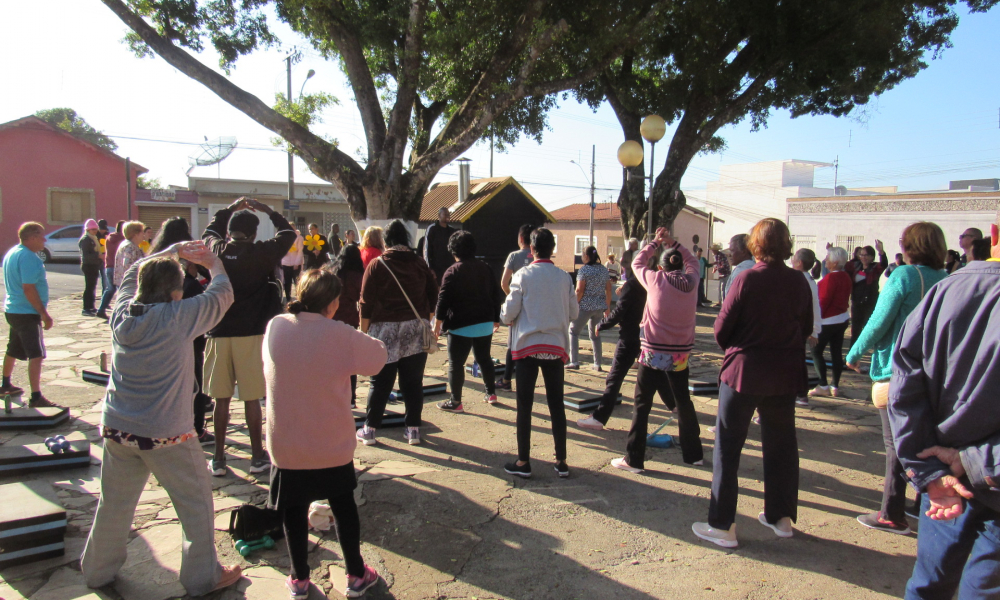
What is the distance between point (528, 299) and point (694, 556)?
2.03 meters

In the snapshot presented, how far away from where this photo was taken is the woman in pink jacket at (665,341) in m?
4.68

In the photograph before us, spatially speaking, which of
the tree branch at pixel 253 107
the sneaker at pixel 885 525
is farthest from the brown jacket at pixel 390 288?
the tree branch at pixel 253 107

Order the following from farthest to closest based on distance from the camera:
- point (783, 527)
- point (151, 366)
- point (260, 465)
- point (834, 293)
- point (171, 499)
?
point (834, 293)
point (260, 465)
point (783, 527)
point (171, 499)
point (151, 366)

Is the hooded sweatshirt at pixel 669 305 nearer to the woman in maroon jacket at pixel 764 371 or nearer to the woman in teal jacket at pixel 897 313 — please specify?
the woman in maroon jacket at pixel 764 371

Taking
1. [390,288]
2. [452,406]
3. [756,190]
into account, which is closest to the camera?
[390,288]

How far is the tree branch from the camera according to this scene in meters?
9.43

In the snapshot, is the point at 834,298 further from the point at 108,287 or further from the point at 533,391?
the point at 108,287

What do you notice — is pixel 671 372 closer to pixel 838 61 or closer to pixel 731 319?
pixel 731 319

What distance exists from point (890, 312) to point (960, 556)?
6.61 ft

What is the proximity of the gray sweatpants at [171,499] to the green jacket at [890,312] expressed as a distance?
3786 millimetres

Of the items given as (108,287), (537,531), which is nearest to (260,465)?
(537,531)

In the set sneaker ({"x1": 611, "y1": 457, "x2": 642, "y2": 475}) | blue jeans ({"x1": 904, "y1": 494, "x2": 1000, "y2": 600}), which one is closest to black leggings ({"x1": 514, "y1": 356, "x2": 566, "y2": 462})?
sneaker ({"x1": 611, "y1": 457, "x2": 642, "y2": 475})

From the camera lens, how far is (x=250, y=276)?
14.0 ft

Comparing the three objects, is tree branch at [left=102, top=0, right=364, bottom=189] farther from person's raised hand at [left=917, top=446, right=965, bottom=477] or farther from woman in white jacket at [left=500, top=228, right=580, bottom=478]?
person's raised hand at [left=917, top=446, right=965, bottom=477]
